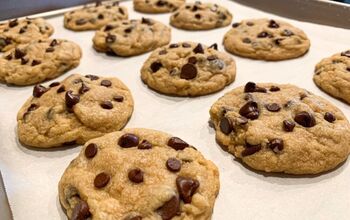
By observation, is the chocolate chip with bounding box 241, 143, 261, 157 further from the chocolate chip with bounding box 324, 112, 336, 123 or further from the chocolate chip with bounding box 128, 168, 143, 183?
the chocolate chip with bounding box 128, 168, 143, 183

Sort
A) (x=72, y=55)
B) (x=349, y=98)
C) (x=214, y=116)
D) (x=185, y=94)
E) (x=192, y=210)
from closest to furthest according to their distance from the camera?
1. (x=192, y=210)
2. (x=214, y=116)
3. (x=349, y=98)
4. (x=185, y=94)
5. (x=72, y=55)

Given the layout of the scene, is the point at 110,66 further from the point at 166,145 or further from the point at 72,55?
the point at 166,145

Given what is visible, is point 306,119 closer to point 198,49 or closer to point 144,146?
point 144,146

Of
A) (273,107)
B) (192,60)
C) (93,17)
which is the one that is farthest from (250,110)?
(93,17)

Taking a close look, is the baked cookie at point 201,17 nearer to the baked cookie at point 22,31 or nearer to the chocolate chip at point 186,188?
the baked cookie at point 22,31

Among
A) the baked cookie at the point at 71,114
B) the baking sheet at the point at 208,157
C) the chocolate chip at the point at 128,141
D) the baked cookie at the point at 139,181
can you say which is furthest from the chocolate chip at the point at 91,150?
the baked cookie at the point at 71,114

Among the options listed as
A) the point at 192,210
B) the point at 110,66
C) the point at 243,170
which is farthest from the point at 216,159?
the point at 110,66
